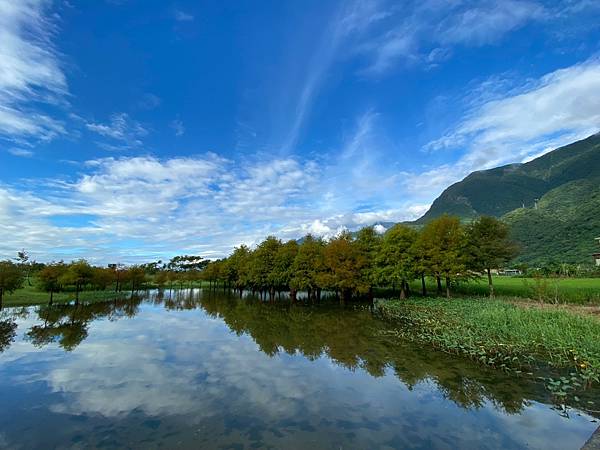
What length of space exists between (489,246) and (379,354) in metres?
26.0

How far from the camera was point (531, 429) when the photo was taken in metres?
9.20

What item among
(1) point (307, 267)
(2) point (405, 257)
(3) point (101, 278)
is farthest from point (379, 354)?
(3) point (101, 278)

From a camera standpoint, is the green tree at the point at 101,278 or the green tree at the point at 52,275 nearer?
the green tree at the point at 52,275

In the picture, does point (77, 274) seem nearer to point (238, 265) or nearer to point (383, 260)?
point (238, 265)

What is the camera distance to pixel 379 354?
692 inches

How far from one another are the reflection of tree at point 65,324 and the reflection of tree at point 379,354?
36.9ft

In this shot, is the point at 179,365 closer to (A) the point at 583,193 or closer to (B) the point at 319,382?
(B) the point at 319,382

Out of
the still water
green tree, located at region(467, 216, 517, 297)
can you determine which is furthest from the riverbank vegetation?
the still water

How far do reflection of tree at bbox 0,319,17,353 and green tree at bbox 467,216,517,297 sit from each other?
41525mm

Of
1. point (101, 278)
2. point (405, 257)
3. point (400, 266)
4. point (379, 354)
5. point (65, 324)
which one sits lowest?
point (379, 354)

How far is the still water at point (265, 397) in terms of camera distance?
8.78m

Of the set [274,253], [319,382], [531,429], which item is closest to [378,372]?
[319,382]

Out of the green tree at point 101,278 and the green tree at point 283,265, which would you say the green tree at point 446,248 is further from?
the green tree at point 101,278

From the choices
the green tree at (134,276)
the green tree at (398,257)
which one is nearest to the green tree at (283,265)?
the green tree at (398,257)
